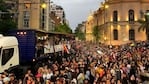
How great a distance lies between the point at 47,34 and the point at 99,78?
14.3 m

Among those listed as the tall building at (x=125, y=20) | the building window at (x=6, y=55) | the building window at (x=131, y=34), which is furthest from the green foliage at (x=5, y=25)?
the building window at (x=131, y=34)

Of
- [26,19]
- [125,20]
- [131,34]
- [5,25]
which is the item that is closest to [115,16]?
[125,20]

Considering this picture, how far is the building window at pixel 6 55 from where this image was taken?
65.9 ft

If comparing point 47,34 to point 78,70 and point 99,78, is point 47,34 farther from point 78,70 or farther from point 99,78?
point 99,78

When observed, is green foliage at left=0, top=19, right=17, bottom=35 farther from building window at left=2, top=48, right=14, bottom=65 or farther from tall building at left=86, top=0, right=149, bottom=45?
tall building at left=86, top=0, right=149, bottom=45

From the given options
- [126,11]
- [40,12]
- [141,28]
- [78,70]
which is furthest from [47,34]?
[126,11]

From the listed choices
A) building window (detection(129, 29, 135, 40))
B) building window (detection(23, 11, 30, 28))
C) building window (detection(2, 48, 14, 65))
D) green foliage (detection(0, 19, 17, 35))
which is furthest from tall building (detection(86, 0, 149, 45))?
building window (detection(2, 48, 14, 65))

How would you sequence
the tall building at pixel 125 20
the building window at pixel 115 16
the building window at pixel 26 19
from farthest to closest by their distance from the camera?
the building window at pixel 115 16 < the tall building at pixel 125 20 < the building window at pixel 26 19

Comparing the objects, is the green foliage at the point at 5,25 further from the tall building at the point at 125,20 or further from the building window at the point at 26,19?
the tall building at the point at 125,20

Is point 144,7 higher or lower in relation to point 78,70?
higher

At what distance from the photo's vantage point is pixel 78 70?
60.5 ft

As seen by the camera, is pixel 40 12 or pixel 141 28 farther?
pixel 141 28

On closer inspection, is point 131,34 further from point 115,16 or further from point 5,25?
point 5,25

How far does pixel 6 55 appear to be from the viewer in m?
20.4
